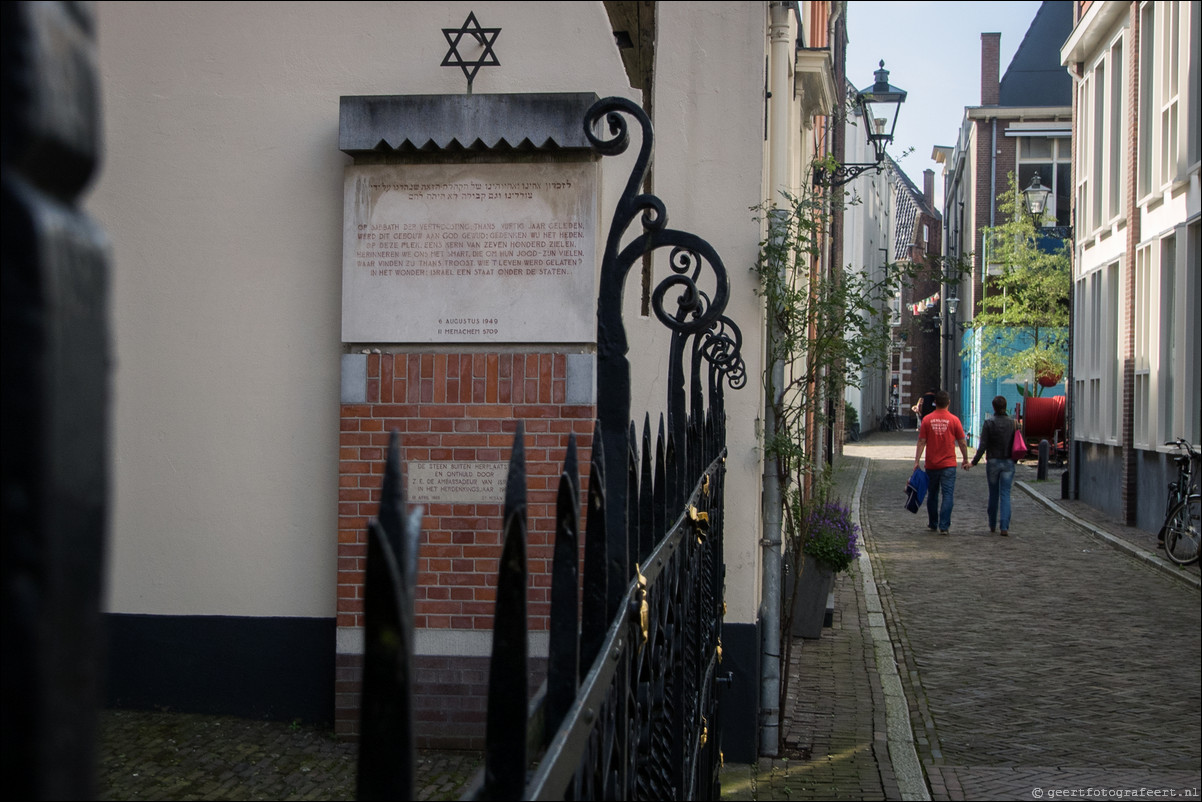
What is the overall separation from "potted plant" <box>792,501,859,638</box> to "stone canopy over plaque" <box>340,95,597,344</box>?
331 cm

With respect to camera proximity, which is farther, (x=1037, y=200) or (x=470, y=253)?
(x=1037, y=200)

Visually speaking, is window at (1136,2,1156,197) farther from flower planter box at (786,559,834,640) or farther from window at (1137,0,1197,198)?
flower planter box at (786,559,834,640)

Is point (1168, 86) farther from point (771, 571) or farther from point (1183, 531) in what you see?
point (771, 571)

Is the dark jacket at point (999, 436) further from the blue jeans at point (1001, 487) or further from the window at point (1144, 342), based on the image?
the window at point (1144, 342)

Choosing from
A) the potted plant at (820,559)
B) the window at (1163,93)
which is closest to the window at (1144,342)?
the window at (1163,93)

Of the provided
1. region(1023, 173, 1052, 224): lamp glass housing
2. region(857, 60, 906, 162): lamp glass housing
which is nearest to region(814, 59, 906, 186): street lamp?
region(857, 60, 906, 162): lamp glass housing

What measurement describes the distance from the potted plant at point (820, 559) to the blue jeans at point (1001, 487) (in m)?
6.95

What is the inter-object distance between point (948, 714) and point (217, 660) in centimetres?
402

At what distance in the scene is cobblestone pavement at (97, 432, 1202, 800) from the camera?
17.5ft

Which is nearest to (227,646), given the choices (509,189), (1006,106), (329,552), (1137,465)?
(329,552)

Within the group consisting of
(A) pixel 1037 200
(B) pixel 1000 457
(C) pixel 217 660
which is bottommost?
(C) pixel 217 660

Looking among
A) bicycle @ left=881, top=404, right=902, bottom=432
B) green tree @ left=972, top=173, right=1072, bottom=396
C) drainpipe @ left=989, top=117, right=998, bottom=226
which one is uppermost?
drainpipe @ left=989, top=117, right=998, bottom=226

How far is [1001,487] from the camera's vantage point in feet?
50.6

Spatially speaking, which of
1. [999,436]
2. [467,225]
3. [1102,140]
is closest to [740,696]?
[467,225]
